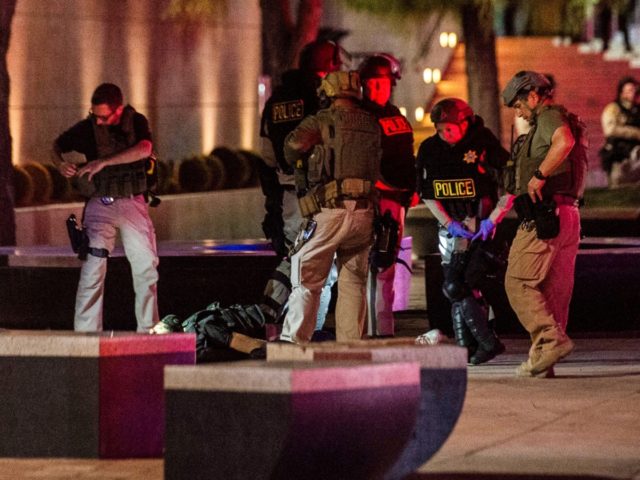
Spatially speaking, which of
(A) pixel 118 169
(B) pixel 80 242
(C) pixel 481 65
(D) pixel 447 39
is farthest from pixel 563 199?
(D) pixel 447 39

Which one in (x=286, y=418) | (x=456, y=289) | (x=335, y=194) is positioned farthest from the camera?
(x=456, y=289)

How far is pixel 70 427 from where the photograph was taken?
27.3 feet

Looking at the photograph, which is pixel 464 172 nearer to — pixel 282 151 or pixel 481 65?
pixel 282 151

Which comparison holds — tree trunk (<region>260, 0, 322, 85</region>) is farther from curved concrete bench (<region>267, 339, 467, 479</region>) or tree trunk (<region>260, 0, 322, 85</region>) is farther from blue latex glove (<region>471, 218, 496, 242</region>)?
curved concrete bench (<region>267, 339, 467, 479</region>)

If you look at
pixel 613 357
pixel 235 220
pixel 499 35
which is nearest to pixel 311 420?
pixel 613 357

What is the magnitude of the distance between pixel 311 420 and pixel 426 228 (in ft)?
40.3

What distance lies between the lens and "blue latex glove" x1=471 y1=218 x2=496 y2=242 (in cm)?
1130

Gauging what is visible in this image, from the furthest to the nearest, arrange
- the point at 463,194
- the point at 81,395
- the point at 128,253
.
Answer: the point at 128,253 → the point at 463,194 → the point at 81,395

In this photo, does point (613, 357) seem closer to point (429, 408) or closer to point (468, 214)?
point (468, 214)

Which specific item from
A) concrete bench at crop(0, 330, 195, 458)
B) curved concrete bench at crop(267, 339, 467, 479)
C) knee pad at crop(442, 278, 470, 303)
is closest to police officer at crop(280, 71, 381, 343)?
knee pad at crop(442, 278, 470, 303)

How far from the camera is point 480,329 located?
37.8 feet

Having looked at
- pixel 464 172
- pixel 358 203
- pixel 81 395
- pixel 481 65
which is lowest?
pixel 81 395

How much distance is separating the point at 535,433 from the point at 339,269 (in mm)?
2209

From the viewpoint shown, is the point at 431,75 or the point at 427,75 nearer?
the point at 427,75
